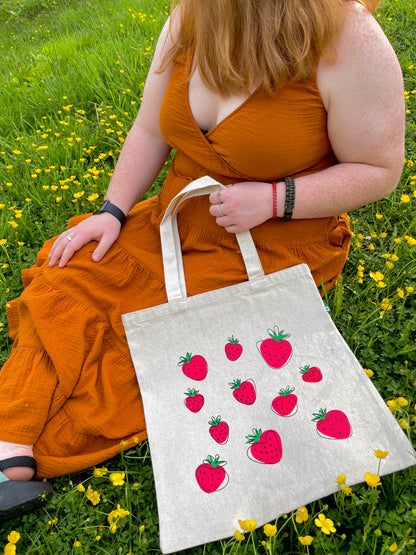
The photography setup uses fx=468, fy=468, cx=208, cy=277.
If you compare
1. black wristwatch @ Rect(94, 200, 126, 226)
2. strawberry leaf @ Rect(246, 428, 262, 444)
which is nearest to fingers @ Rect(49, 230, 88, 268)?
black wristwatch @ Rect(94, 200, 126, 226)

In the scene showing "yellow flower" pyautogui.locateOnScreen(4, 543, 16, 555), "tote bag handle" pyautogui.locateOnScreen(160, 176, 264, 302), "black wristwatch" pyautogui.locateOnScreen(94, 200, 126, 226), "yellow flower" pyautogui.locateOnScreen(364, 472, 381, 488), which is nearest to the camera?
"yellow flower" pyautogui.locateOnScreen(364, 472, 381, 488)

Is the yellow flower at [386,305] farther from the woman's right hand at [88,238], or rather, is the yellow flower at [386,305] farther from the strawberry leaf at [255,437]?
the woman's right hand at [88,238]

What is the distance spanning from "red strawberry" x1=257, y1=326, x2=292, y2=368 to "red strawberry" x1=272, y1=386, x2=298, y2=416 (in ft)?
0.27

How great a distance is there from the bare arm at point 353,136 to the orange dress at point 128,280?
0.06 meters

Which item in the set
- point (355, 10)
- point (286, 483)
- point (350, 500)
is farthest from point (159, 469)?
point (355, 10)

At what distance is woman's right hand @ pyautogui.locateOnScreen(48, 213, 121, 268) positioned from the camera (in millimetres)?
1695

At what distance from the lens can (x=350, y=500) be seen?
135 centimetres

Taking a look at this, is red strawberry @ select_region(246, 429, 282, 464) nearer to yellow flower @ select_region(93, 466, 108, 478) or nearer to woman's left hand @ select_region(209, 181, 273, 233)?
yellow flower @ select_region(93, 466, 108, 478)

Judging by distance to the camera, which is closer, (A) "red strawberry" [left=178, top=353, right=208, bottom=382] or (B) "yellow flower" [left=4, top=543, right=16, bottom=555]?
(B) "yellow flower" [left=4, top=543, right=16, bottom=555]

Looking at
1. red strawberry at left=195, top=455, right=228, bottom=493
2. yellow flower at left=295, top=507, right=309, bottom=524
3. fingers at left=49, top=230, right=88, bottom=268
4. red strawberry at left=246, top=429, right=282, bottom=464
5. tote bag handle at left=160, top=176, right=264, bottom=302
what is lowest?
yellow flower at left=295, top=507, right=309, bottom=524

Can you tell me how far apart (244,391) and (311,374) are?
0.21 m

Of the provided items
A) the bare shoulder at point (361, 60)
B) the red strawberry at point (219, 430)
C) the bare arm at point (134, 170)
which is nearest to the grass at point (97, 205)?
the red strawberry at point (219, 430)

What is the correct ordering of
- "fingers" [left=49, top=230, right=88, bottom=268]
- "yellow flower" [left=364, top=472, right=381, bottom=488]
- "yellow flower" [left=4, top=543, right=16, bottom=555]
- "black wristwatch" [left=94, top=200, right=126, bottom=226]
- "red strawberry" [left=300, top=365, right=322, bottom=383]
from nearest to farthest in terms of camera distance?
"yellow flower" [left=364, top=472, right=381, bottom=488], "yellow flower" [left=4, top=543, right=16, bottom=555], "red strawberry" [left=300, top=365, right=322, bottom=383], "fingers" [left=49, top=230, right=88, bottom=268], "black wristwatch" [left=94, top=200, right=126, bottom=226]

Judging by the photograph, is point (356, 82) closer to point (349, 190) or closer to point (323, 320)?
point (349, 190)
